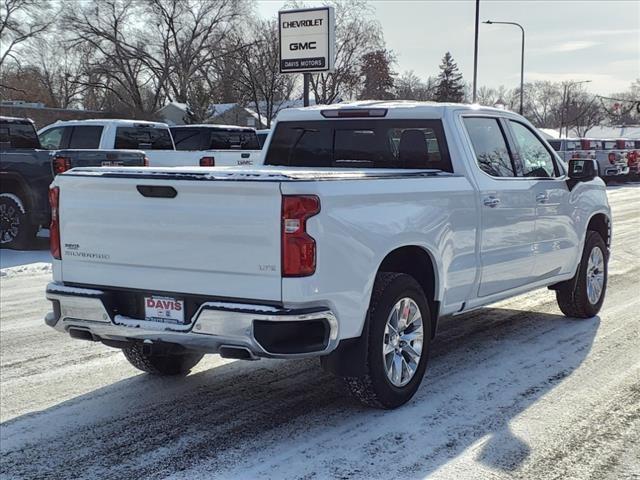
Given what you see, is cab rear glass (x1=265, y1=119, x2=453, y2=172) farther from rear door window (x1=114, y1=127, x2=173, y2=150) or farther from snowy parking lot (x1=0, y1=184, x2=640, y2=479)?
rear door window (x1=114, y1=127, x2=173, y2=150)

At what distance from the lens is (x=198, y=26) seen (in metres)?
56.2

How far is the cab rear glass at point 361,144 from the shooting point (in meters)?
5.96

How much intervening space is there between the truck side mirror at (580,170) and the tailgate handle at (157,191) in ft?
13.5

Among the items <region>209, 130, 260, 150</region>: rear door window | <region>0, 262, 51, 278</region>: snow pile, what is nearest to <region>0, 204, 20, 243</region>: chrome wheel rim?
<region>0, 262, 51, 278</region>: snow pile

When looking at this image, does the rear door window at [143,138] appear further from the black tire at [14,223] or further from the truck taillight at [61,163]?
the black tire at [14,223]

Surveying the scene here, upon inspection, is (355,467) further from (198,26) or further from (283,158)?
(198,26)

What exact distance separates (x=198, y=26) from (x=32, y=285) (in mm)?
49429

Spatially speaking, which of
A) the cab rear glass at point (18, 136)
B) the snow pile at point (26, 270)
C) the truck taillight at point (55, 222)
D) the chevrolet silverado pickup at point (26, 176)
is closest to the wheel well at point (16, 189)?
the chevrolet silverado pickup at point (26, 176)

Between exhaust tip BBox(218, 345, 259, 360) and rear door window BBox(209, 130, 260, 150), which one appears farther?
rear door window BBox(209, 130, 260, 150)

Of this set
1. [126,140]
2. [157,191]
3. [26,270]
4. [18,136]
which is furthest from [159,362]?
[126,140]

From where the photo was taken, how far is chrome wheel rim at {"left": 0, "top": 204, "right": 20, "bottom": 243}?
12688mm

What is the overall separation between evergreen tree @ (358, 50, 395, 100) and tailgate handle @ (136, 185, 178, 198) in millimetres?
49142

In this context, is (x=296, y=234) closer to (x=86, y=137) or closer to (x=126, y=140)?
(x=126, y=140)

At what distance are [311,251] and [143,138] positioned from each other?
1244cm
